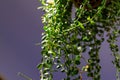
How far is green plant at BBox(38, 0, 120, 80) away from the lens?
3.84 feet

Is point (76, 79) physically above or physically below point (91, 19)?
below

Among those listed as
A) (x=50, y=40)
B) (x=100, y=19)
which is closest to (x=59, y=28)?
(x=50, y=40)

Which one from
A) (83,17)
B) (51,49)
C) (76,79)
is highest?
(83,17)

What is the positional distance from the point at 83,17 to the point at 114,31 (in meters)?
0.17

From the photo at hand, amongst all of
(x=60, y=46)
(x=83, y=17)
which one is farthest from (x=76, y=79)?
(x=83, y=17)

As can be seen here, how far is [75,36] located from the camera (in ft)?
3.98

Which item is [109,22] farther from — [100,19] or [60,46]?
[60,46]

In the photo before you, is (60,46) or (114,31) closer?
(60,46)

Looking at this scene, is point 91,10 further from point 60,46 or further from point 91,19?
point 60,46

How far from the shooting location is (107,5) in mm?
1247

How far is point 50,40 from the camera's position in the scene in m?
1.21

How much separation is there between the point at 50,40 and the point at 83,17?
157mm

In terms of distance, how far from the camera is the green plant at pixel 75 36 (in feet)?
3.84

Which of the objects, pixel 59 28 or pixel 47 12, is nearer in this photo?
pixel 59 28
